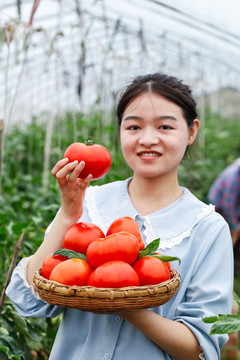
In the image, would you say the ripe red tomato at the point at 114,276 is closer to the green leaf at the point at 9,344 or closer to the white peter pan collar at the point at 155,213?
the white peter pan collar at the point at 155,213

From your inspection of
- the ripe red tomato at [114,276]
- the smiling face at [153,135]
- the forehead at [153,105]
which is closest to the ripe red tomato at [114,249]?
the ripe red tomato at [114,276]

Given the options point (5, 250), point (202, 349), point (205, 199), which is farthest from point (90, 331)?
point (205, 199)

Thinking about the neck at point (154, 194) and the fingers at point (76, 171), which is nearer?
the fingers at point (76, 171)

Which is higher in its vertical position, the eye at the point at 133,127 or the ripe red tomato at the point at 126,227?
the eye at the point at 133,127

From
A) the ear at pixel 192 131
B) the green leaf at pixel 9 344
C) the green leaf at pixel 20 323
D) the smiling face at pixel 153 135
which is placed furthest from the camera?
the green leaf at pixel 20 323

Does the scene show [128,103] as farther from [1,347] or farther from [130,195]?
[1,347]

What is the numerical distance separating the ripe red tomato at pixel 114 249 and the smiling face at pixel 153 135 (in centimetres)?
30

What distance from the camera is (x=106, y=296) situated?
3.31 ft

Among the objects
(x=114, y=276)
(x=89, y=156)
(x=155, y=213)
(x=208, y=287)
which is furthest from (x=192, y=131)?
(x=114, y=276)

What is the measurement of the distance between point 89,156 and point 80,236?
0.23 metres

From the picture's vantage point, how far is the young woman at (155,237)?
1.25 meters

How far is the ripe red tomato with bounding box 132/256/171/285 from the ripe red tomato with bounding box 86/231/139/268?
0.03m

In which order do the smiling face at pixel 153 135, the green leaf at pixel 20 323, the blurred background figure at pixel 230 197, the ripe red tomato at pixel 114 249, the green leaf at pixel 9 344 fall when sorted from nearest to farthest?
the ripe red tomato at pixel 114 249, the smiling face at pixel 153 135, the green leaf at pixel 9 344, the green leaf at pixel 20 323, the blurred background figure at pixel 230 197

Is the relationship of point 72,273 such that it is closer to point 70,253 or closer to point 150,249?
point 70,253
